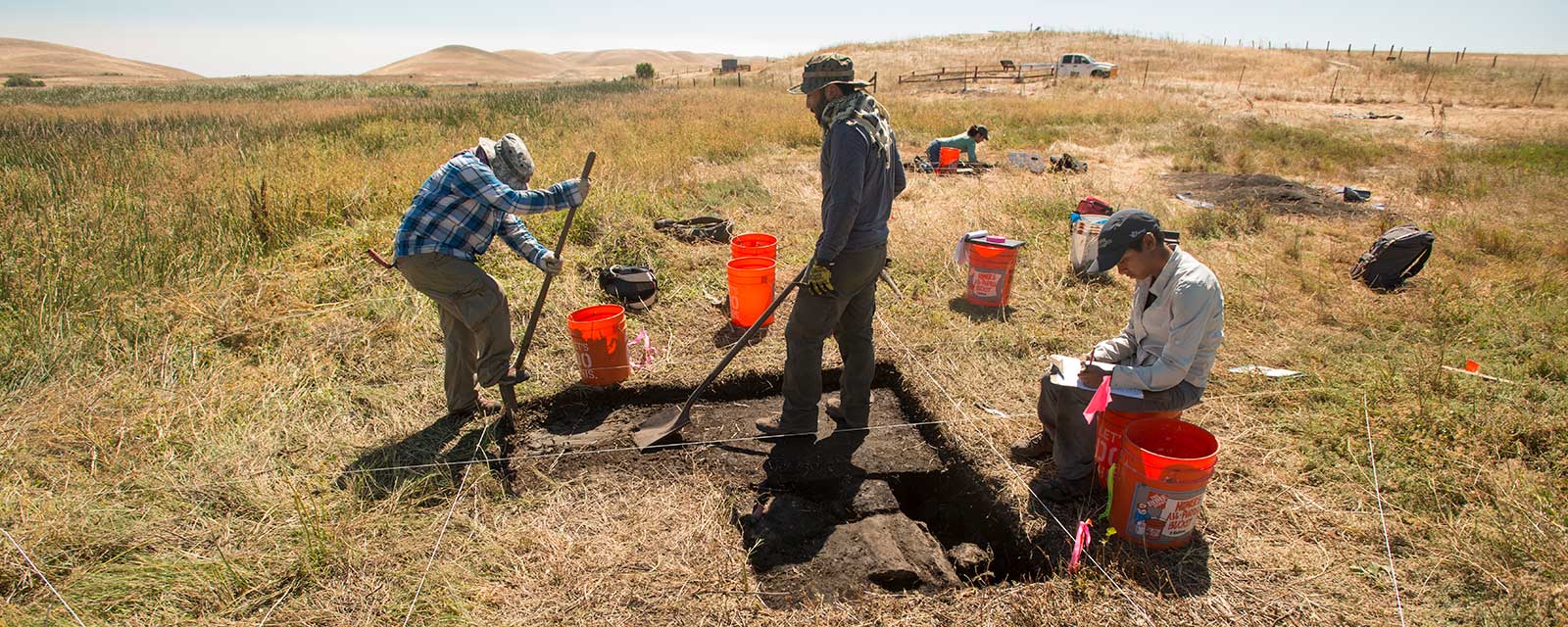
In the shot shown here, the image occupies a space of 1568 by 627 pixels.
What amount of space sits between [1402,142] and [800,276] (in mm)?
16198

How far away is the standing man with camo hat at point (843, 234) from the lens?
10.2 feet

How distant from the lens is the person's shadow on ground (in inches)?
130

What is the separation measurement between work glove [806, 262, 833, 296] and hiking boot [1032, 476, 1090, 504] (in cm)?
137

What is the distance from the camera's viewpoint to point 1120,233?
2.73 m

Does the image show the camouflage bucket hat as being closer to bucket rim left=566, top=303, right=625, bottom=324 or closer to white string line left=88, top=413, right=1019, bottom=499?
white string line left=88, top=413, right=1019, bottom=499

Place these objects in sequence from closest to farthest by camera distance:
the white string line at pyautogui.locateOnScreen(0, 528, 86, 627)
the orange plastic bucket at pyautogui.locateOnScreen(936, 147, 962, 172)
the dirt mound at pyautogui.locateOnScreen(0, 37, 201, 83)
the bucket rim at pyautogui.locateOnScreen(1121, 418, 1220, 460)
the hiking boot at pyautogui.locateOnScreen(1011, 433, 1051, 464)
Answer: the white string line at pyautogui.locateOnScreen(0, 528, 86, 627), the bucket rim at pyautogui.locateOnScreen(1121, 418, 1220, 460), the hiking boot at pyautogui.locateOnScreen(1011, 433, 1051, 464), the orange plastic bucket at pyautogui.locateOnScreen(936, 147, 962, 172), the dirt mound at pyautogui.locateOnScreen(0, 37, 201, 83)

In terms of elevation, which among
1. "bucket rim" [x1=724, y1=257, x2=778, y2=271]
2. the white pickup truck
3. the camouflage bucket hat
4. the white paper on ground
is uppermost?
the white pickup truck

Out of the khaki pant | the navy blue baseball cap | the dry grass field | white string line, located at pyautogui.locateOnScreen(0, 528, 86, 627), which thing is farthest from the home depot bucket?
white string line, located at pyautogui.locateOnScreen(0, 528, 86, 627)

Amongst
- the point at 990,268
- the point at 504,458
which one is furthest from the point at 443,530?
the point at 990,268

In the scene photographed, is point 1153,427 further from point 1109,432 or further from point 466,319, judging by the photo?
point 466,319

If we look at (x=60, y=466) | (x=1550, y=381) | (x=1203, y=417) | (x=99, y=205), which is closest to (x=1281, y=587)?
(x=1203, y=417)

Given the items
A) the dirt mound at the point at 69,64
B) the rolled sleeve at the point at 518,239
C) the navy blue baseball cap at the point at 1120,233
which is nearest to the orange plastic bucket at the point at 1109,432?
the navy blue baseball cap at the point at 1120,233

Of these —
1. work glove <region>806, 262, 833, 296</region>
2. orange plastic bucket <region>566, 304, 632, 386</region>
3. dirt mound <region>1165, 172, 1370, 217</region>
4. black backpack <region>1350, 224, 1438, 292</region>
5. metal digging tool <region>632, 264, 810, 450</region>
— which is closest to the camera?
work glove <region>806, 262, 833, 296</region>

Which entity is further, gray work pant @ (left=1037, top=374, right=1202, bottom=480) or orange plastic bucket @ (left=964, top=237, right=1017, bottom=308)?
orange plastic bucket @ (left=964, top=237, right=1017, bottom=308)
